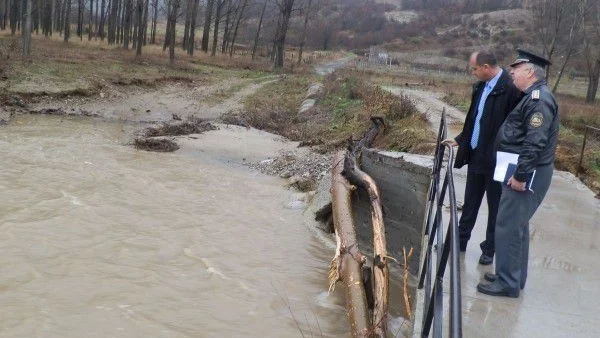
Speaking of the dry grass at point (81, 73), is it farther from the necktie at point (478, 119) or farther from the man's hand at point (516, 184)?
the man's hand at point (516, 184)

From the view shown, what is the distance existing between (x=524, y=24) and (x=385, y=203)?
96.7m

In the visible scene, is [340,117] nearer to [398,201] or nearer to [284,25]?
[398,201]

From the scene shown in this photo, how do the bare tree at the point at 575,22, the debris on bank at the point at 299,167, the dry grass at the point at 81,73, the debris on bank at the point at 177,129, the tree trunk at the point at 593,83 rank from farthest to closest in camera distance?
the bare tree at the point at 575,22 → the tree trunk at the point at 593,83 → the dry grass at the point at 81,73 → the debris on bank at the point at 177,129 → the debris on bank at the point at 299,167

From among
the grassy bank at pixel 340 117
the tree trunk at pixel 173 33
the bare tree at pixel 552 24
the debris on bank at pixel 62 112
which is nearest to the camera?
the grassy bank at pixel 340 117

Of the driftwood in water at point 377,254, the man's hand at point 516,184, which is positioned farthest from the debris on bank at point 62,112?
the man's hand at point 516,184

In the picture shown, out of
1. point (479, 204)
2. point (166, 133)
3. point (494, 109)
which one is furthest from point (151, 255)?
point (166, 133)

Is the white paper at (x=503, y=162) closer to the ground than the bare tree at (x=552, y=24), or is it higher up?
closer to the ground

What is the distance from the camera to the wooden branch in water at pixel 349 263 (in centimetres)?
552

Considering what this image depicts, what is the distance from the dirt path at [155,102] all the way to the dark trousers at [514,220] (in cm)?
1864

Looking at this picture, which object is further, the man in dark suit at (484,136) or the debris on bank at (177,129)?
the debris on bank at (177,129)

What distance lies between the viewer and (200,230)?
369 inches

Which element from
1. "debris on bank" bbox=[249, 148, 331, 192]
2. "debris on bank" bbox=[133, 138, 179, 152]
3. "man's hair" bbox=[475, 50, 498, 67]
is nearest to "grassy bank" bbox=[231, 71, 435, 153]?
"debris on bank" bbox=[249, 148, 331, 192]

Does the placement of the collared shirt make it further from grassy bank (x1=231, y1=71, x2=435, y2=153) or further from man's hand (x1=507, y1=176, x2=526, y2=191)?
grassy bank (x1=231, y1=71, x2=435, y2=153)

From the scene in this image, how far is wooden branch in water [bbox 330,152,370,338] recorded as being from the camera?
5523mm
